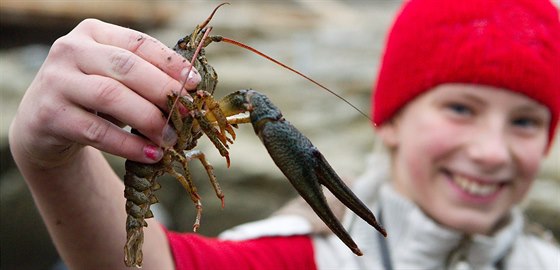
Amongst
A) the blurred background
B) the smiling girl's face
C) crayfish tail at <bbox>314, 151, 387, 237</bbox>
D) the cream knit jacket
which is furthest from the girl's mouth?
crayfish tail at <bbox>314, 151, 387, 237</bbox>

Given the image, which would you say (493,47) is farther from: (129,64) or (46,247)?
(46,247)

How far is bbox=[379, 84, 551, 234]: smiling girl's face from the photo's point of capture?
85.1 inches

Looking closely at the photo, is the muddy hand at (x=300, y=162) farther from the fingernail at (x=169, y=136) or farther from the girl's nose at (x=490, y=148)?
the girl's nose at (x=490, y=148)

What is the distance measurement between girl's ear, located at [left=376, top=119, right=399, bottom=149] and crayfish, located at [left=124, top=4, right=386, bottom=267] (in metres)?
1.27

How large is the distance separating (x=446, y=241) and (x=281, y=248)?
19.9 inches

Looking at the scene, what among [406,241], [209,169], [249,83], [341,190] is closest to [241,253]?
[406,241]

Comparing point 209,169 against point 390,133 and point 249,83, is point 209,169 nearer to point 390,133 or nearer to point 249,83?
point 390,133

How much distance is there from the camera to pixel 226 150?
1.21 metres

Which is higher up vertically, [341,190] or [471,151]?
[341,190]

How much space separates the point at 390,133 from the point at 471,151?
1.18ft

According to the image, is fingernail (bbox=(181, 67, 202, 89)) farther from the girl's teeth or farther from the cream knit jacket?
the girl's teeth

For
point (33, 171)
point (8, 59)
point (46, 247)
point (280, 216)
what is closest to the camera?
point (33, 171)

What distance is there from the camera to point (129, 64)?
1.18 metres

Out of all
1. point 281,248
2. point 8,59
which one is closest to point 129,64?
point 281,248
